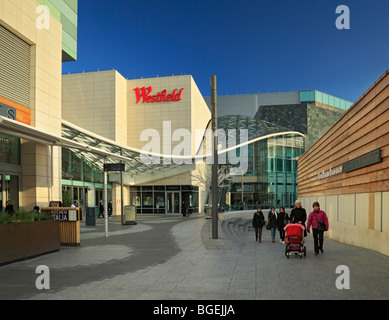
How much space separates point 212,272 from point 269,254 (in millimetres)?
3245

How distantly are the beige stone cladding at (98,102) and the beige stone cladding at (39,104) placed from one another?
1986cm

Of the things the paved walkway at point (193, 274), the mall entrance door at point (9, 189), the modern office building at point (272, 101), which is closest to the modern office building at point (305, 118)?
the modern office building at point (272, 101)

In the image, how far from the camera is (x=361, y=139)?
12133 millimetres

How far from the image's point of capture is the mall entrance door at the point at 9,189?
53.2 feet

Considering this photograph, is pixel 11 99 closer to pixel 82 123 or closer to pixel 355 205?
pixel 355 205

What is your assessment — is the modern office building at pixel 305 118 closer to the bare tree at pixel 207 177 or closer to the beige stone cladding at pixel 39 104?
the bare tree at pixel 207 177

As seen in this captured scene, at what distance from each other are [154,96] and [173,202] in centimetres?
1269

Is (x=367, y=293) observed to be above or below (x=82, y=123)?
below

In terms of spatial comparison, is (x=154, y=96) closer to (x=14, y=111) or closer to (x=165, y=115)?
(x=165, y=115)

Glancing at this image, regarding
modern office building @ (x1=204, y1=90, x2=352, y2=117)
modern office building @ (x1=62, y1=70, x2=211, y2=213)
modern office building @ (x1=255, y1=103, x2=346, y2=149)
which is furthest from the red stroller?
modern office building @ (x1=204, y1=90, x2=352, y2=117)

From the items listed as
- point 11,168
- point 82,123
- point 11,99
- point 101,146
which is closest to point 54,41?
point 11,99

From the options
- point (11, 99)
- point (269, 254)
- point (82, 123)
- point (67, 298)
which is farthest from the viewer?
point (82, 123)

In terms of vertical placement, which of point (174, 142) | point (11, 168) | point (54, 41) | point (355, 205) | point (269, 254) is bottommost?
point (269, 254)

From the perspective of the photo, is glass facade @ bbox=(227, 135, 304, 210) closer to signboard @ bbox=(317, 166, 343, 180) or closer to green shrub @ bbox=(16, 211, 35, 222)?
signboard @ bbox=(317, 166, 343, 180)
